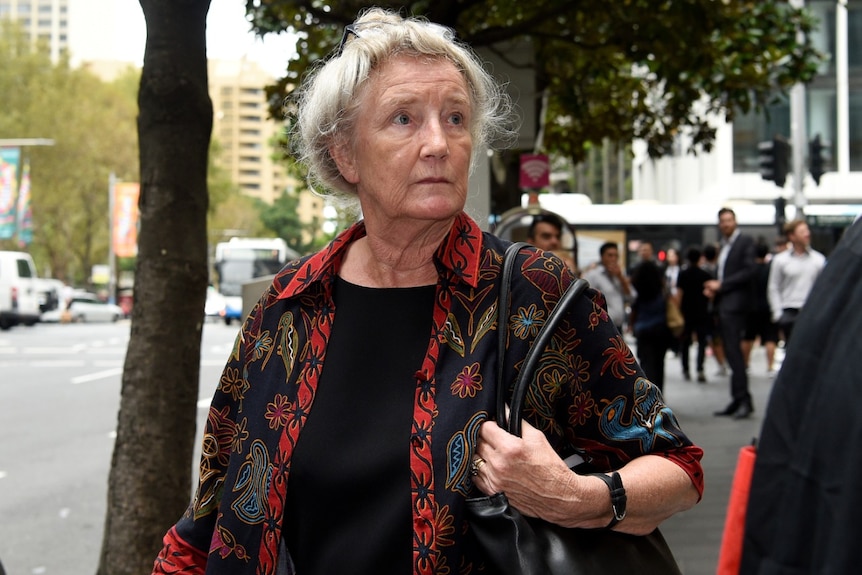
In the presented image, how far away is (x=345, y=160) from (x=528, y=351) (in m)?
0.70

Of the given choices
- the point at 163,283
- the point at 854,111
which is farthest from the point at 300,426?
the point at 854,111

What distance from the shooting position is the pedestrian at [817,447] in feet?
3.86

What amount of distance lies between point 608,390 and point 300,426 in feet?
1.96

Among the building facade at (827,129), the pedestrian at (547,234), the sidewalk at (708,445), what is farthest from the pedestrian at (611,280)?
the building facade at (827,129)

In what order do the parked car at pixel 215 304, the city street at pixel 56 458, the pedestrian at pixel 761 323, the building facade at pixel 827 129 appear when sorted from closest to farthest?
the city street at pixel 56 458 < the pedestrian at pixel 761 323 < the building facade at pixel 827 129 < the parked car at pixel 215 304

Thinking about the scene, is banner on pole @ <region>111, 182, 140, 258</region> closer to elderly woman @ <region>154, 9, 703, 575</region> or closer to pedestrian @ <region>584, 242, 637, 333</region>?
pedestrian @ <region>584, 242, 637, 333</region>

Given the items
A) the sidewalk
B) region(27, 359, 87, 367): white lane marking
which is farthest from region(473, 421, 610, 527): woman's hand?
region(27, 359, 87, 367): white lane marking

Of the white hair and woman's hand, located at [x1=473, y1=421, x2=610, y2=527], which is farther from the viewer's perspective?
the white hair

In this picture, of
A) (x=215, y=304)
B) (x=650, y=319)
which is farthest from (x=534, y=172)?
(x=215, y=304)

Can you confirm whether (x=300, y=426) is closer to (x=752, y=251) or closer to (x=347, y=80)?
(x=347, y=80)

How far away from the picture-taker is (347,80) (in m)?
2.33

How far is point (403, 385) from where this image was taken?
2.16m

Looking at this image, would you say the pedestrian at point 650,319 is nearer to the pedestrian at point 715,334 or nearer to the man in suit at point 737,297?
the man in suit at point 737,297

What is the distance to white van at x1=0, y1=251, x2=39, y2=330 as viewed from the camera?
37.9m
